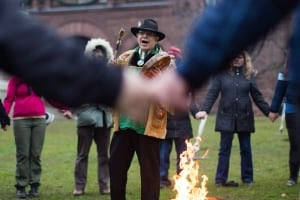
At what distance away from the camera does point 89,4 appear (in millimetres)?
30781

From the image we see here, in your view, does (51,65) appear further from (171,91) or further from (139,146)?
(139,146)

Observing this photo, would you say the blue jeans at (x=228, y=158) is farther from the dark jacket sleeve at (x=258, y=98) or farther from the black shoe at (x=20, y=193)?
the black shoe at (x=20, y=193)

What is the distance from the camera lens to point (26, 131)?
8.51m

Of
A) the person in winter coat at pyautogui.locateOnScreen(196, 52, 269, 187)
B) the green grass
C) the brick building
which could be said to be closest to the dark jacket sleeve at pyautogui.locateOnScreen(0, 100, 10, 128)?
the green grass

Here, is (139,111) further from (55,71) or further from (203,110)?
(203,110)

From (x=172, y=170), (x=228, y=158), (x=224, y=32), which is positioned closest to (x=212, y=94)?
(x=228, y=158)

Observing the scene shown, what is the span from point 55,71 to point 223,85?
784 centimetres

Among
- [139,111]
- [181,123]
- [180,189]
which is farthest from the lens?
[181,123]

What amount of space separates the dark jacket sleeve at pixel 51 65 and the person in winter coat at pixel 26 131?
6395 mm

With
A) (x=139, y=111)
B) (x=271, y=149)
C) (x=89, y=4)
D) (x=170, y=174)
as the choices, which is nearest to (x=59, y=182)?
(x=170, y=174)

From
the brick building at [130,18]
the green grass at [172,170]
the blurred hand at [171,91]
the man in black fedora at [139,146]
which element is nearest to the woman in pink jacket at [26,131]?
the green grass at [172,170]

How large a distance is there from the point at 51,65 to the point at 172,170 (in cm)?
932

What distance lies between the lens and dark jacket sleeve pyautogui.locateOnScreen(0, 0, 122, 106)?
2.01m

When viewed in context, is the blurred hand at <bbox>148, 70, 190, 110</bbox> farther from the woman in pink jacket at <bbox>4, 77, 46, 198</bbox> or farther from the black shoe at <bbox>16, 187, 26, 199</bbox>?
the black shoe at <bbox>16, 187, 26, 199</bbox>
